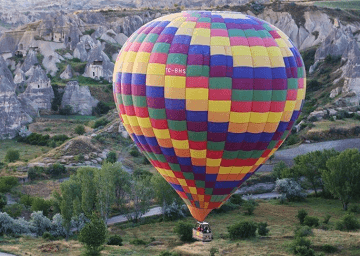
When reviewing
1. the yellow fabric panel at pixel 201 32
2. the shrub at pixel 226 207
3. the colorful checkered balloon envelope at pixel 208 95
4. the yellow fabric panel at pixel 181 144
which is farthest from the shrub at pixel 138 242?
the yellow fabric panel at pixel 201 32

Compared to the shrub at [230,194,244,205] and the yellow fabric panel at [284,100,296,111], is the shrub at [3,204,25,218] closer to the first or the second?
the shrub at [230,194,244,205]

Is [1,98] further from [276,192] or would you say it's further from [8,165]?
[276,192]

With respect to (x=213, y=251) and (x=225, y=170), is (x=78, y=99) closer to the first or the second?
(x=213, y=251)

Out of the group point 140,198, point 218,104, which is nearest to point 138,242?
point 140,198

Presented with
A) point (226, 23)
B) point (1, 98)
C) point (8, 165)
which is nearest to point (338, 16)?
point (1, 98)

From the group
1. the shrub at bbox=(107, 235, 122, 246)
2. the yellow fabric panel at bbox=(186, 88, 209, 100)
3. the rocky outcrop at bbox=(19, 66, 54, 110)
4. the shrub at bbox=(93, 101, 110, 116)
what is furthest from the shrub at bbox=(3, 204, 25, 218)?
the shrub at bbox=(93, 101, 110, 116)

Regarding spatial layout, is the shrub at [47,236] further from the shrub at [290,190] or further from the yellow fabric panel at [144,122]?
the shrub at [290,190]
